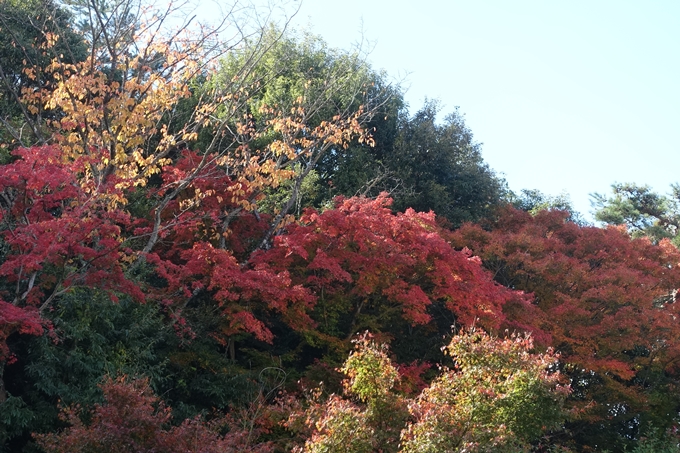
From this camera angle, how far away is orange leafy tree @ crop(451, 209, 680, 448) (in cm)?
1670

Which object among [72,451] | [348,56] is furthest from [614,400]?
[72,451]

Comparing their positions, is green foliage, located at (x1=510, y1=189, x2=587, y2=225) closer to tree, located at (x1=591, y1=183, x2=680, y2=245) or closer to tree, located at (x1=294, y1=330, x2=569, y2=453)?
tree, located at (x1=591, y1=183, x2=680, y2=245)

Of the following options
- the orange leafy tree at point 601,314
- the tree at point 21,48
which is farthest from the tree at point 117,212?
the orange leafy tree at point 601,314

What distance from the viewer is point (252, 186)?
1331 cm

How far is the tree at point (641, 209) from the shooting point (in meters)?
29.6

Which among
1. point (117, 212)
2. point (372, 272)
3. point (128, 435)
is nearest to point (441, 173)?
point (372, 272)

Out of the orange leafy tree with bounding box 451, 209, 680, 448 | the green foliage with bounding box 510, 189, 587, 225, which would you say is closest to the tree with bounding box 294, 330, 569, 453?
the orange leafy tree with bounding box 451, 209, 680, 448

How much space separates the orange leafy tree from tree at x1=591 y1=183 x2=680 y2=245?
1047 centimetres

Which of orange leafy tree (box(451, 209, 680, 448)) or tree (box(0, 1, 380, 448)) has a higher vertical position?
orange leafy tree (box(451, 209, 680, 448))

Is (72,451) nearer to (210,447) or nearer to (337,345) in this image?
(210,447)

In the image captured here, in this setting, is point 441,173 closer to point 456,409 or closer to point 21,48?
point 21,48

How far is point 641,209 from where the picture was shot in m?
30.1

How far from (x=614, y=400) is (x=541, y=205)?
1071cm

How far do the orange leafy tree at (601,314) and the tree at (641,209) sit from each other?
34.3ft
